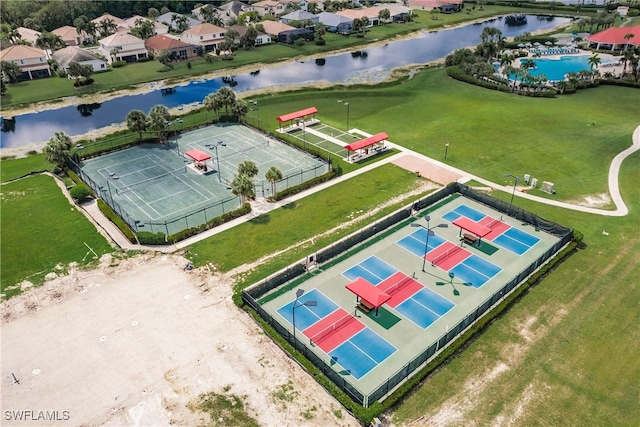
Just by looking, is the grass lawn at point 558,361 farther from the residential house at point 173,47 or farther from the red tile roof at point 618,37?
the residential house at point 173,47

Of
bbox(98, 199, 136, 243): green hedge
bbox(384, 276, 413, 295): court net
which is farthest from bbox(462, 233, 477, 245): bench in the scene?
bbox(98, 199, 136, 243): green hedge

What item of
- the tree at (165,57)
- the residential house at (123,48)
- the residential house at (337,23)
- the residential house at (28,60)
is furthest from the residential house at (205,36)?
the residential house at (337,23)

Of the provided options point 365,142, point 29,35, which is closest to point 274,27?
point 29,35

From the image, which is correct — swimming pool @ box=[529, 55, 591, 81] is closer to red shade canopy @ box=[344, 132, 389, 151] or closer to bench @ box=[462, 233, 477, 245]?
red shade canopy @ box=[344, 132, 389, 151]

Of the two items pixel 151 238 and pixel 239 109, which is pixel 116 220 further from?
pixel 239 109

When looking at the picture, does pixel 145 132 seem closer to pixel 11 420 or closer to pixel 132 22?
pixel 11 420

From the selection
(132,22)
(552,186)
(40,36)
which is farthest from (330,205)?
(132,22)
